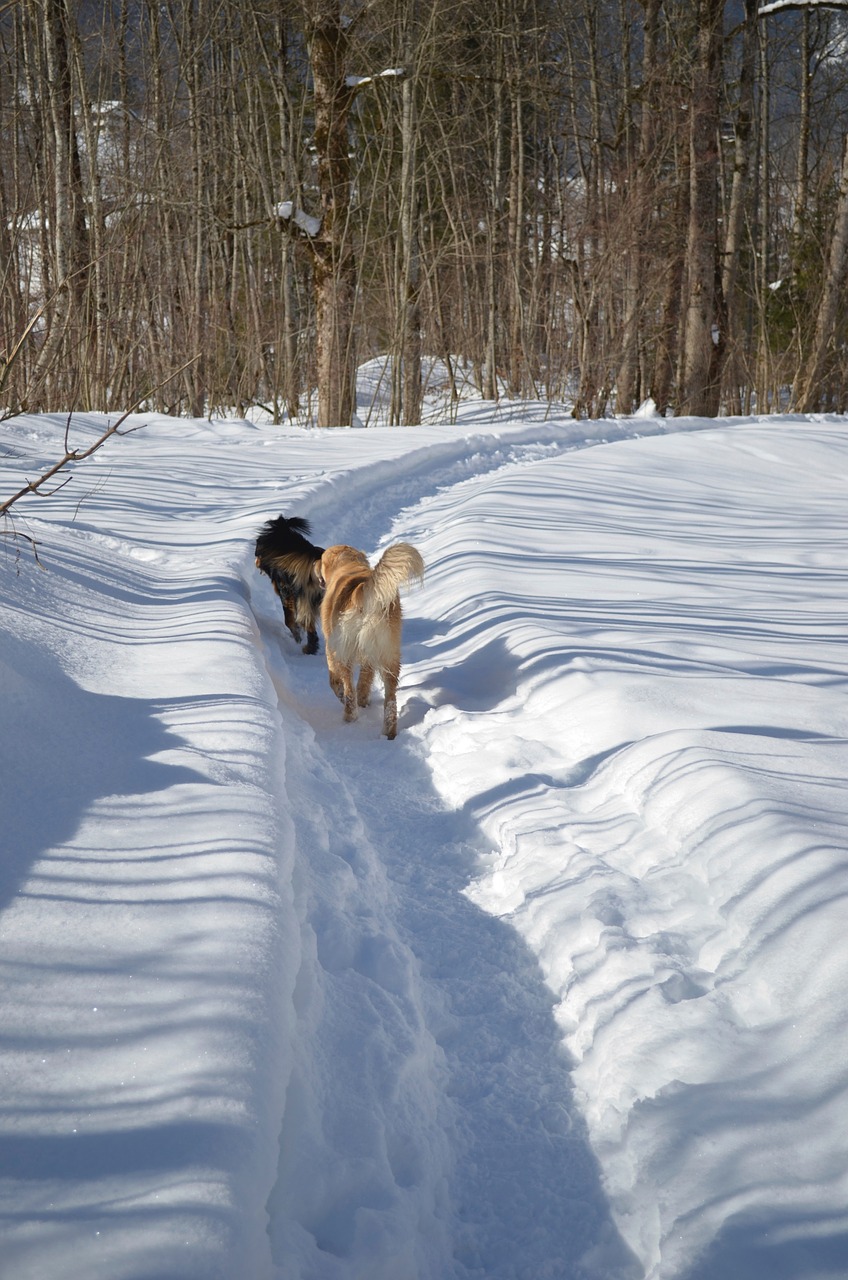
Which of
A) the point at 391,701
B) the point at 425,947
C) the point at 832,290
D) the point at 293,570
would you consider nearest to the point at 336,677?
the point at 391,701

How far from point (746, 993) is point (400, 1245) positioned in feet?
3.56

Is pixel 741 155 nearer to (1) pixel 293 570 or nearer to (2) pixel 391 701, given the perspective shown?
(1) pixel 293 570

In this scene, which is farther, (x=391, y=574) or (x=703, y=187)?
(x=703, y=187)

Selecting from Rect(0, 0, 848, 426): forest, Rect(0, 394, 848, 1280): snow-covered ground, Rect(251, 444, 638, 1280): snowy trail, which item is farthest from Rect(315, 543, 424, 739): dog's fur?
Rect(0, 0, 848, 426): forest

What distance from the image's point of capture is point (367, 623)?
13.9 feet

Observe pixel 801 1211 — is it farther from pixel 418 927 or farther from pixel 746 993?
pixel 418 927

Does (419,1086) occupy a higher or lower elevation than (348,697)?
lower

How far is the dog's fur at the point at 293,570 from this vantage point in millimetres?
5441

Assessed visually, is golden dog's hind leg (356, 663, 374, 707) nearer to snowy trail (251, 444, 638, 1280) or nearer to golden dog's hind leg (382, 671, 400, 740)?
golden dog's hind leg (382, 671, 400, 740)

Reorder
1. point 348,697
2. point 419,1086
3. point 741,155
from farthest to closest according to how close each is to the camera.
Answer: point 741,155 → point 348,697 → point 419,1086

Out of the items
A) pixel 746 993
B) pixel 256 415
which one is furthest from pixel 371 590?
pixel 256 415

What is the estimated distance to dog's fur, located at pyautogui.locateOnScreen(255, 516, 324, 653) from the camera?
17.9ft

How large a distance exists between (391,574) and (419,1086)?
90.0 inches

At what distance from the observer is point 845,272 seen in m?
17.4
